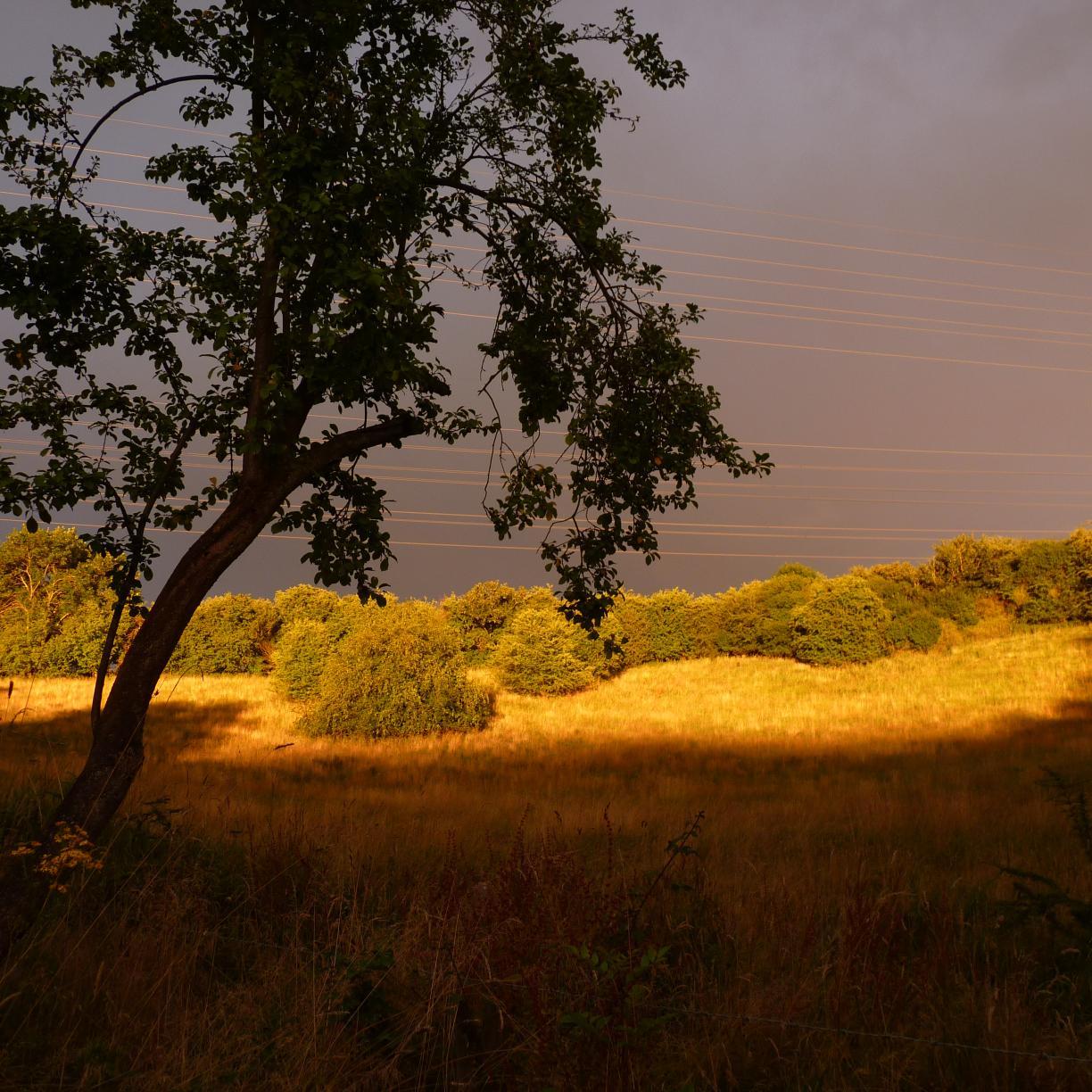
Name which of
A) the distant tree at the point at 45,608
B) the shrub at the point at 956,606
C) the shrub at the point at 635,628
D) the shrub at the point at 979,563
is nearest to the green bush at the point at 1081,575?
the shrub at the point at 979,563

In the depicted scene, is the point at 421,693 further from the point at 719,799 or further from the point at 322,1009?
the point at 322,1009

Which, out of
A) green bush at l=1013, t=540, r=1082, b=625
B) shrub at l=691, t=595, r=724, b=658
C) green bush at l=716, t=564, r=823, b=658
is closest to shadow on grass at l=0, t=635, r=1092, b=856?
green bush at l=1013, t=540, r=1082, b=625

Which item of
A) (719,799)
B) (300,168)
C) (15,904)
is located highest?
(300,168)

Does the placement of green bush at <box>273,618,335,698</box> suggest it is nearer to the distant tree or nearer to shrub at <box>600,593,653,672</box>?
the distant tree

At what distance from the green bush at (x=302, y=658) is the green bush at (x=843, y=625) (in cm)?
2687

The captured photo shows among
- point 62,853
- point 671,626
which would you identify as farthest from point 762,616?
point 62,853

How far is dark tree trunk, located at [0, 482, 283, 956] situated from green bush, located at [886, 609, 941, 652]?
155ft

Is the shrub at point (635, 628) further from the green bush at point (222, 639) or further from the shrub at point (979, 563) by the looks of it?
the green bush at point (222, 639)

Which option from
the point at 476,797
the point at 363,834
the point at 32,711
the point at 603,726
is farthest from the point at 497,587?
the point at 363,834

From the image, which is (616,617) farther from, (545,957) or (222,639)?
(545,957)

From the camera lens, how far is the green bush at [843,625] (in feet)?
152

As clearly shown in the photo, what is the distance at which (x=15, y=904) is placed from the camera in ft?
18.1

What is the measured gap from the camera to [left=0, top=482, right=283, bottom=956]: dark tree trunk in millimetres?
6188

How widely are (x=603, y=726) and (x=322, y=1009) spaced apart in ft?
102
